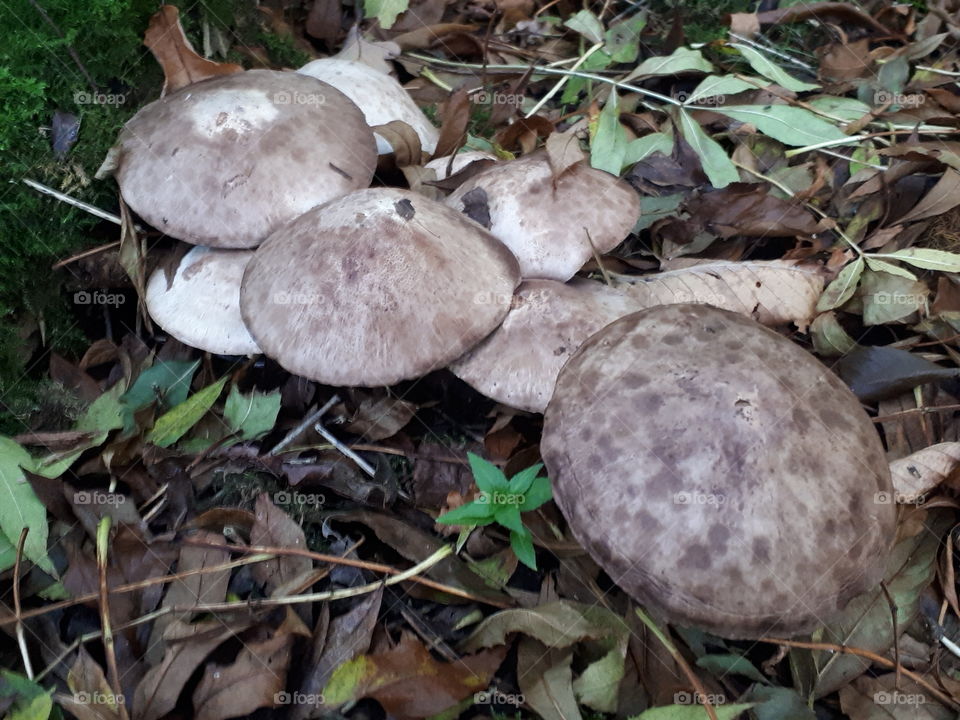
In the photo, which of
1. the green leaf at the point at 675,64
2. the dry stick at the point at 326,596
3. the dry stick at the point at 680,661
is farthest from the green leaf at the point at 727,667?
the green leaf at the point at 675,64

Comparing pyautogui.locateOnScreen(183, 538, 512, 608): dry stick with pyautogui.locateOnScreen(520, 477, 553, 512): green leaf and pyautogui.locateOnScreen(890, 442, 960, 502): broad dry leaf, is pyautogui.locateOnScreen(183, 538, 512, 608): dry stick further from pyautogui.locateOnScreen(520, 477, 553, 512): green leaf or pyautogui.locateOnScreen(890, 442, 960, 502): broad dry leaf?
pyautogui.locateOnScreen(890, 442, 960, 502): broad dry leaf

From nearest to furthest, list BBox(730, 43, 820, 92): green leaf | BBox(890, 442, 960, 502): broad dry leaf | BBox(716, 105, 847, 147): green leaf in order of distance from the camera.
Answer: BBox(890, 442, 960, 502): broad dry leaf < BBox(716, 105, 847, 147): green leaf < BBox(730, 43, 820, 92): green leaf

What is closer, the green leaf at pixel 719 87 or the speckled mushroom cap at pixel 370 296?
the speckled mushroom cap at pixel 370 296

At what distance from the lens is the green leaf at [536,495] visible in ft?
7.86

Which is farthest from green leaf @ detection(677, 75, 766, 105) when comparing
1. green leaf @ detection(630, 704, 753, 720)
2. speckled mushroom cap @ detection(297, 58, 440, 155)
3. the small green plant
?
green leaf @ detection(630, 704, 753, 720)

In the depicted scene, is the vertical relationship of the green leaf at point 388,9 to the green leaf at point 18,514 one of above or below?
above

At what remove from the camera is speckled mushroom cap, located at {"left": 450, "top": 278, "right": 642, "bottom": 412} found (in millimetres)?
2602

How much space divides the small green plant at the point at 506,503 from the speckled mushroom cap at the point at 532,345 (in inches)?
12.5

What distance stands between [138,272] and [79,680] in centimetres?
168

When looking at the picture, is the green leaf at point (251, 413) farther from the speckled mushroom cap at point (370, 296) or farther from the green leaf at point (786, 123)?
the green leaf at point (786, 123)

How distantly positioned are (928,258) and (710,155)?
1.12 metres

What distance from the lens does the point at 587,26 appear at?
4.20m

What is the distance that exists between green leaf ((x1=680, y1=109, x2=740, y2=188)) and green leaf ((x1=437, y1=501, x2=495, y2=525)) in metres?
1.97

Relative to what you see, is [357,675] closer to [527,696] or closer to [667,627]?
[527,696]
